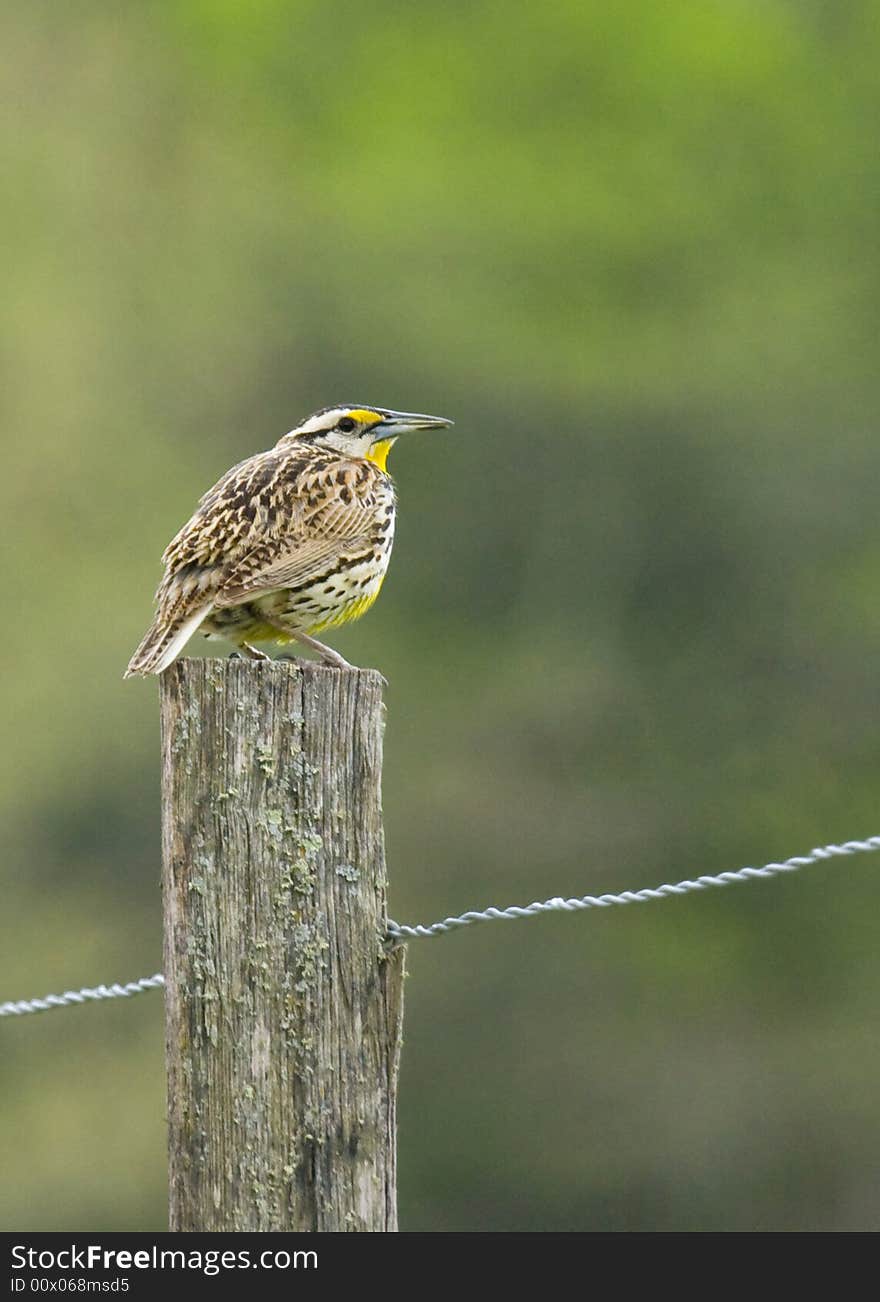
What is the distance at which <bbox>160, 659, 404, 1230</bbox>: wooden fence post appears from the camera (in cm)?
399

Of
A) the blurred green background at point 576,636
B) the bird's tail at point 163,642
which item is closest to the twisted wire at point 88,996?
the bird's tail at point 163,642

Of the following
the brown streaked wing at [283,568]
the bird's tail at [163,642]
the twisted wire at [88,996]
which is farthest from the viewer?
the brown streaked wing at [283,568]

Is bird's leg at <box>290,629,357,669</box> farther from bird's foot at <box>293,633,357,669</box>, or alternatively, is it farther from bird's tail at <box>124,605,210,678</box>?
bird's tail at <box>124,605,210,678</box>

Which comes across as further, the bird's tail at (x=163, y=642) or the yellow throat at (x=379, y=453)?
the yellow throat at (x=379, y=453)

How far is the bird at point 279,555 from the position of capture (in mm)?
5348

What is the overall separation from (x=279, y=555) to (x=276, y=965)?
5.28ft

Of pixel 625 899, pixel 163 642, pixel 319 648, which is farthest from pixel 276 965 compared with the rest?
pixel 319 648

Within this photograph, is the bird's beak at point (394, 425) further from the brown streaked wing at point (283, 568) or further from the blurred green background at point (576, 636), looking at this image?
the blurred green background at point (576, 636)

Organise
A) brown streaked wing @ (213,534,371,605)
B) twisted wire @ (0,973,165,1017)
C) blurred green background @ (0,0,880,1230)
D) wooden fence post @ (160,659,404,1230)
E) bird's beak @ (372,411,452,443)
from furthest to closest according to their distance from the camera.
Result: blurred green background @ (0,0,880,1230) < bird's beak @ (372,411,452,443) < brown streaked wing @ (213,534,371,605) < twisted wire @ (0,973,165,1017) < wooden fence post @ (160,659,404,1230)

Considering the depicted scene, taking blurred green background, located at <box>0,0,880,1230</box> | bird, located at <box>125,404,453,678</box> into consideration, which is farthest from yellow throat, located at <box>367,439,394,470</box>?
blurred green background, located at <box>0,0,880,1230</box>

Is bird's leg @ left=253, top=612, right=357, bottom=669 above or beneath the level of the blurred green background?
beneath

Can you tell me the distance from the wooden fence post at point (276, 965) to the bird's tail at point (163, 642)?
62cm

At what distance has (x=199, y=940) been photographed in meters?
4.02

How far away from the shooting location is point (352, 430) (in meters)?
6.30
